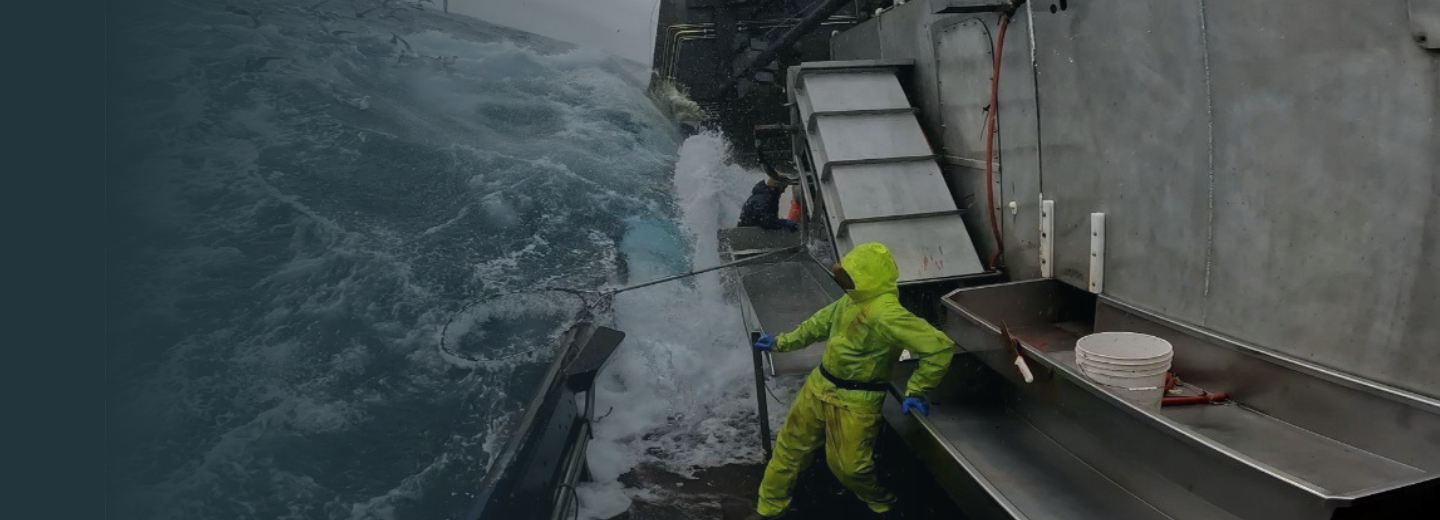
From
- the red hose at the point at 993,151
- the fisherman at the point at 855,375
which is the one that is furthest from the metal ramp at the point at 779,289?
the red hose at the point at 993,151

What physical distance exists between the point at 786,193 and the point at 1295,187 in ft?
21.6

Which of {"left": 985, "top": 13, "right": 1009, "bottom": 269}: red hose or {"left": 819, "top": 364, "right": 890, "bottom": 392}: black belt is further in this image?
{"left": 985, "top": 13, "right": 1009, "bottom": 269}: red hose

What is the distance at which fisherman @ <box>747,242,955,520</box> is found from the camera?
371 centimetres

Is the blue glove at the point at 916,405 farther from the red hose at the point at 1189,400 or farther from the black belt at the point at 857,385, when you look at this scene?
the red hose at the point at 1189,400

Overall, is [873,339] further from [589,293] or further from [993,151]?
[589,293]

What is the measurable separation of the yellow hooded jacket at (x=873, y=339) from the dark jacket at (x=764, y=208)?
418cm

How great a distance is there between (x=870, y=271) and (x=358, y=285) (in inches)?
188

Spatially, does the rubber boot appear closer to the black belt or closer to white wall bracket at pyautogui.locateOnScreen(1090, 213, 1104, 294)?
the black belt

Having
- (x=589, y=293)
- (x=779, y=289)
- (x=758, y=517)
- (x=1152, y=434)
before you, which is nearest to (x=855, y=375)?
(x=758, y=517)

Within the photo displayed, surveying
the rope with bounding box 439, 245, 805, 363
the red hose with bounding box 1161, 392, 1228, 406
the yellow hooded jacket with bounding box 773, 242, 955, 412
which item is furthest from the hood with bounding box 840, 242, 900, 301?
the rope with bounding box 439, 245, 805, 363

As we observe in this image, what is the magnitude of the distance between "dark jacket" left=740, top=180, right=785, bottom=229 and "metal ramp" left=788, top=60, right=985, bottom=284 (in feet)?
7.30

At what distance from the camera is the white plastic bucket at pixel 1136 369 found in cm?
285

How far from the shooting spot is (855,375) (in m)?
3.98

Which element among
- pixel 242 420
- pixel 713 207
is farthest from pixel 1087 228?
pixel 713 207
